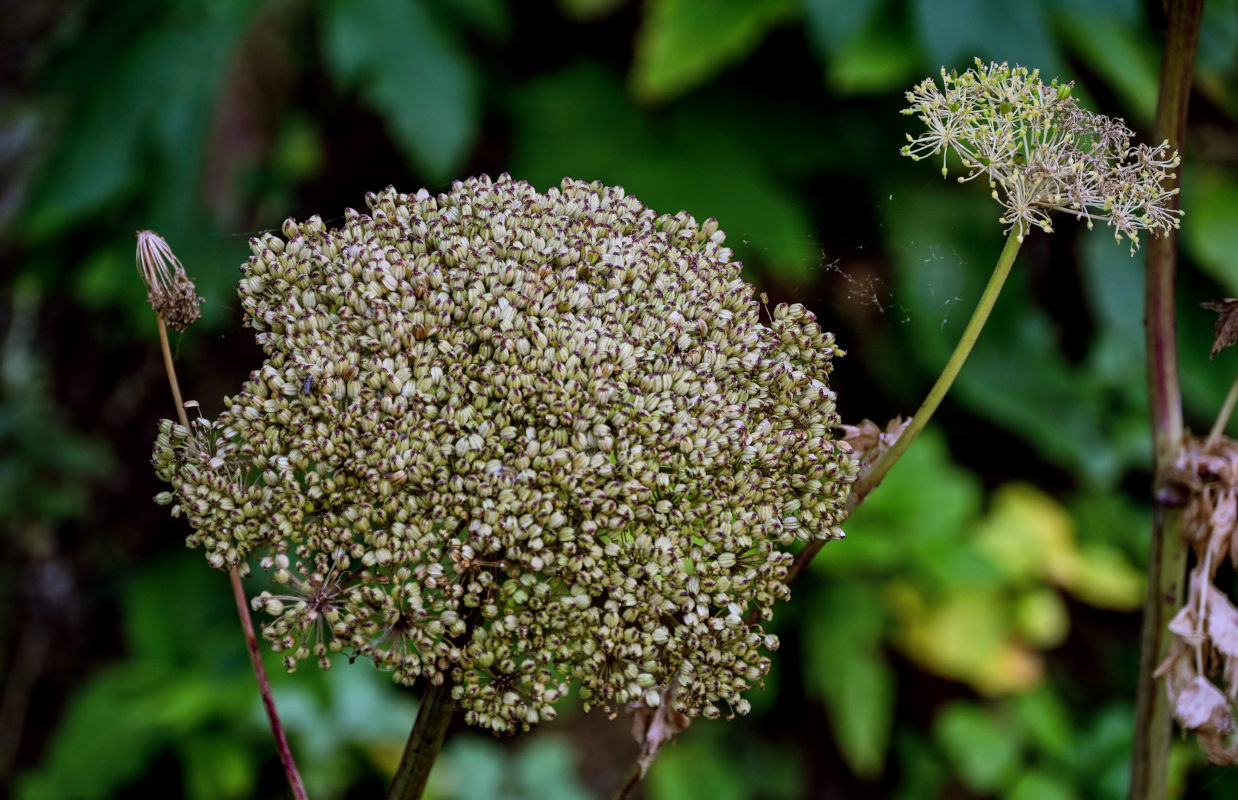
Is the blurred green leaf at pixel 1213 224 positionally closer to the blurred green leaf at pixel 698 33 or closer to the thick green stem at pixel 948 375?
the blurred green leaf at pixel 698 33

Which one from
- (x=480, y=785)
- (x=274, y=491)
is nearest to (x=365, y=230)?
(x=274, y=491)

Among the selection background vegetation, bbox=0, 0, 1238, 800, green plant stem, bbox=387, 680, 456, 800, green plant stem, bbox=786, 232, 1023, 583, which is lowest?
green plant stem, bbox=387, 680, 456, 800

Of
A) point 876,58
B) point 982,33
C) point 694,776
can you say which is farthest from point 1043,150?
point 694,776

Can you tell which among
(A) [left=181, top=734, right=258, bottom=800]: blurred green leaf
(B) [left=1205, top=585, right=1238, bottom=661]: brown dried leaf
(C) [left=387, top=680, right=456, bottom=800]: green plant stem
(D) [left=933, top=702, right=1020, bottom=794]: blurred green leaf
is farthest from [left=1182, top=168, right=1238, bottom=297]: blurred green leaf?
(A) [left=181, top=734, right=258, bottom=800]: blurred green leaf

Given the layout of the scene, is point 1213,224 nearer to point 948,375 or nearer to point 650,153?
point 650,153

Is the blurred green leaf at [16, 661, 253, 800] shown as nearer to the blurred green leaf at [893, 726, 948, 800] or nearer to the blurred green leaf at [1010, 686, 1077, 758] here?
the blurred green leaf at [893, 726, 948, 800]
